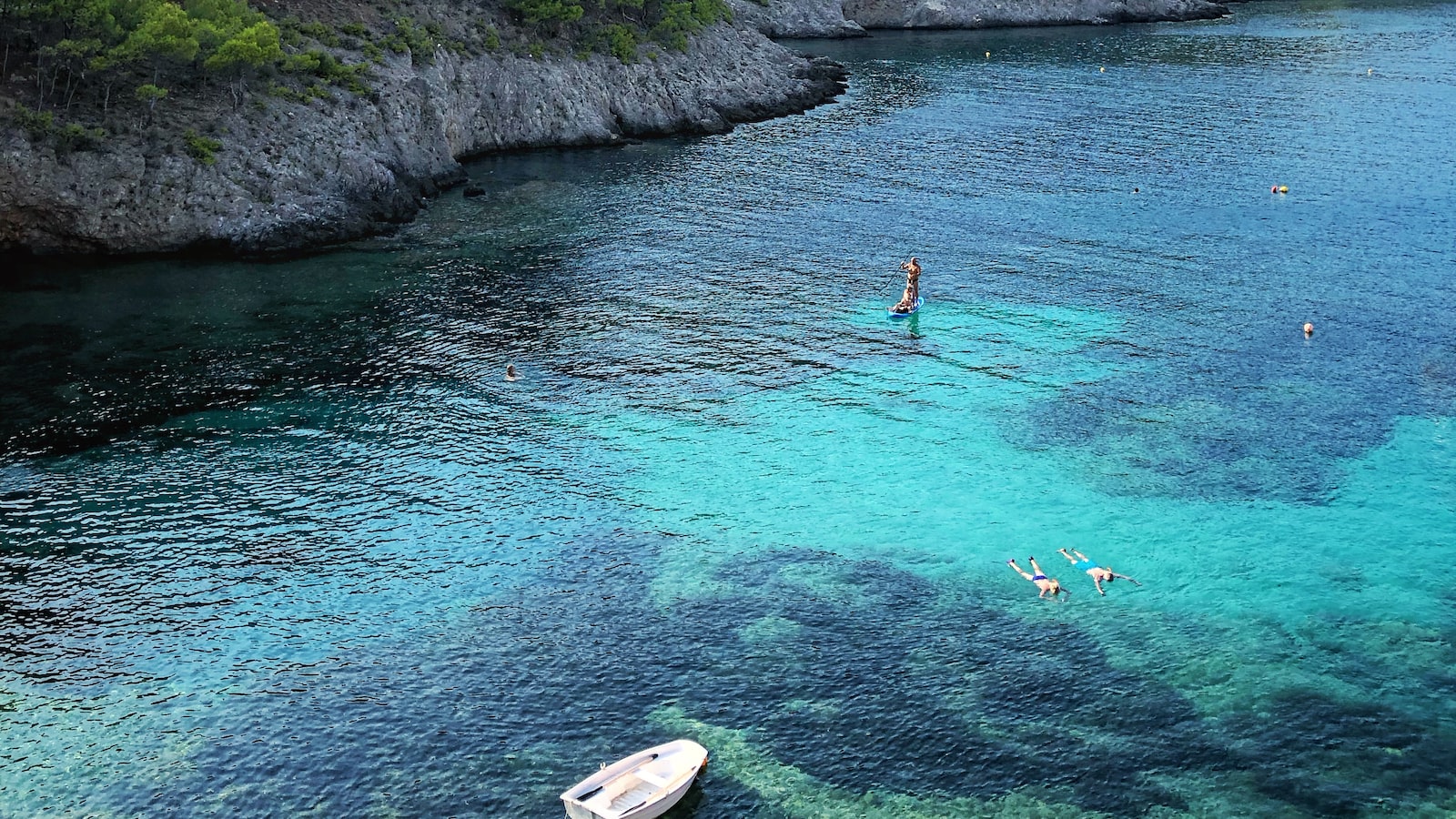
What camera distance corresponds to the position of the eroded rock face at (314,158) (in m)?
88.3

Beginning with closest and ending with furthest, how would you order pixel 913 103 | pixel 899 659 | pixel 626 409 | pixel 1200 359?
pixel 899 659 → pixel 626 409 → pixel 1200 359 → pixel 913 103

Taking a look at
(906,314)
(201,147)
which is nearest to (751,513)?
(906,314)

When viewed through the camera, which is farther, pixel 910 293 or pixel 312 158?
pixel 312 158

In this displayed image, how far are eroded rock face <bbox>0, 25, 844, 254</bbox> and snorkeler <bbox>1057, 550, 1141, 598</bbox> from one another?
64.8m

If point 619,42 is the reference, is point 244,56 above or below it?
below

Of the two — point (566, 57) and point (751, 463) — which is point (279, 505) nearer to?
point (751, 463)

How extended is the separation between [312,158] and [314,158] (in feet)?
0.46

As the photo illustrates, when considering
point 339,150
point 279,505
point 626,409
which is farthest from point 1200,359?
point 339,150

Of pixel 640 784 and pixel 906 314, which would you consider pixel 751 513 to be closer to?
pixel 640 784

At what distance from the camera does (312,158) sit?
97750 millimetres

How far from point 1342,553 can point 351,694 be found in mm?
42910

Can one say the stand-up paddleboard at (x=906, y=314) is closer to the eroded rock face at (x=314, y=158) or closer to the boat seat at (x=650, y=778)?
the eroded rock face at (x=314, y=158)

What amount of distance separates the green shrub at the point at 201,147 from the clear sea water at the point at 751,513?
916 centimetres

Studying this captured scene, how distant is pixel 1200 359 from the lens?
74.4 m
